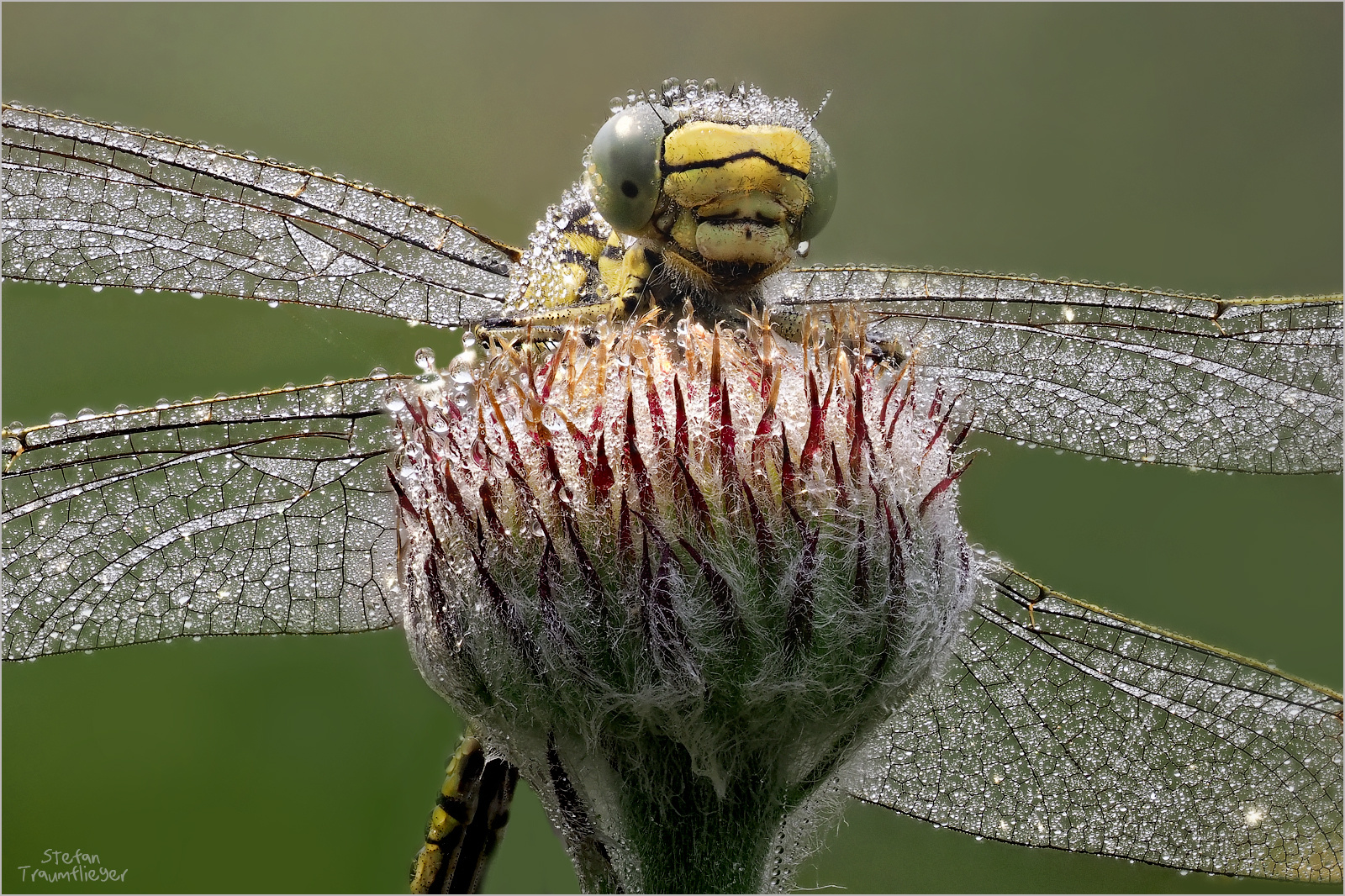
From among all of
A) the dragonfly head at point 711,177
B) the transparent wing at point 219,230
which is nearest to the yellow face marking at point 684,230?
the dragonfly head at point 711,177

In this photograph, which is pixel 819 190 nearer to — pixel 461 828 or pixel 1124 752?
pixel 1124 752

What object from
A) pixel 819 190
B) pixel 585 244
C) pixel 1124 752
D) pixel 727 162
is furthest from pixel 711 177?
pixel 1124 752

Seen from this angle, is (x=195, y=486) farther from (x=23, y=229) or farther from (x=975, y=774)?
(x=975, y=774)

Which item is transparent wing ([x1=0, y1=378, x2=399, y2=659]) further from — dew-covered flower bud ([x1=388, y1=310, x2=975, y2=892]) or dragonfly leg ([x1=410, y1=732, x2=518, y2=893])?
dragonfly leg ([x1=410, y1=732, x2=518, y2=893])

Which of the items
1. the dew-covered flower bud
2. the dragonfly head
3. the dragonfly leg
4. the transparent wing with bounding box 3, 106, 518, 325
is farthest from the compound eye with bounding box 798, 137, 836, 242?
the dragonfly leg

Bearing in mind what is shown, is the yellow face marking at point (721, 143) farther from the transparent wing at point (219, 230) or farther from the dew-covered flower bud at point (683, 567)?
the transparent wing at point (219, 230)

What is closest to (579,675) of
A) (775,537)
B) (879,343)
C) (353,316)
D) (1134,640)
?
(775,537)
